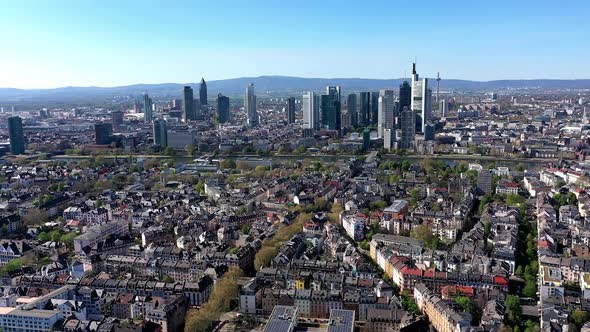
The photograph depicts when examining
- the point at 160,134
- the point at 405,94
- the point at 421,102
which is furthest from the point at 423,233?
the point at 405,94

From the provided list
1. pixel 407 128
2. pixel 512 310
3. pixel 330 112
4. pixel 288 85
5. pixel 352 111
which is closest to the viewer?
pixel 512 310

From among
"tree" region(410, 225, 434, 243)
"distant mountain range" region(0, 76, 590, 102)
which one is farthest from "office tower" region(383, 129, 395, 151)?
"distant mountain range" region(0, 76, 590, 102)

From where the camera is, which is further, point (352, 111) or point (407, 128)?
point (352, 111)

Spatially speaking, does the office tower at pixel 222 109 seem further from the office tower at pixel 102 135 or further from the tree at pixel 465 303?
the tree at pixel 465 303

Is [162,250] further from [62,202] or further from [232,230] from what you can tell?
[62,202]

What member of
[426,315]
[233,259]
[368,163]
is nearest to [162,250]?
[233,259]

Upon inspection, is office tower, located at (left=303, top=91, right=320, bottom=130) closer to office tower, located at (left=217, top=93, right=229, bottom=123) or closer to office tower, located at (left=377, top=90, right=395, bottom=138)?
office tower, located at (left=377, top=90, right=395, bottom=138)

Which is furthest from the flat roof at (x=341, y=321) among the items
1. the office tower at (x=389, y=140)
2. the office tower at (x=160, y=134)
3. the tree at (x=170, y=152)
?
the office tower at (x=160, y=134)

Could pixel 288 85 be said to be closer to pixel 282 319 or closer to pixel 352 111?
pixel 352 111
